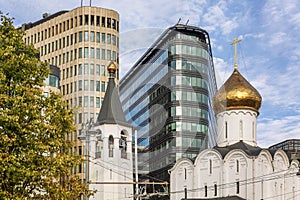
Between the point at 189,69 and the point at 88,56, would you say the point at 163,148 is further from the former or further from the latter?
the point at 88,56

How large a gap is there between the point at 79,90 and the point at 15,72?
204ft

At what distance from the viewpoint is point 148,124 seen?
69.2 metres

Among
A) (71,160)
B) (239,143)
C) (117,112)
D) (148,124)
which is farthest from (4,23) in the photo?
(148,124)

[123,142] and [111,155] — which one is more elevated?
[123,142]

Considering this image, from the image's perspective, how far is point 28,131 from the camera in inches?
693

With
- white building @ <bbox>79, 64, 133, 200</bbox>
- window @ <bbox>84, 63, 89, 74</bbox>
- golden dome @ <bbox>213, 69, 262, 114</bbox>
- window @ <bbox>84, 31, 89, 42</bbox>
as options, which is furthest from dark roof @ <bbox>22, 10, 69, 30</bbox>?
white building @ <bbox>79, 64, 133, 200</bbox>

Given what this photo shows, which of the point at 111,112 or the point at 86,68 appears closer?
the point at 111,112

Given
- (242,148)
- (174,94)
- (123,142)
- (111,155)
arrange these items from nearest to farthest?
(111,155) → (123,142) → (242,148) → (174,94)

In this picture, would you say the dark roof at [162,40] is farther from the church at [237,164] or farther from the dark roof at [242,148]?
the dark roof at [242,148]

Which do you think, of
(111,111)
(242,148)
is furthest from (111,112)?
(242,148)

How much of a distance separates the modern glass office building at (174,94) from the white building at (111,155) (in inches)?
1059

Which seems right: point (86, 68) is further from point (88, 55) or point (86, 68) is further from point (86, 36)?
point (86, 36)

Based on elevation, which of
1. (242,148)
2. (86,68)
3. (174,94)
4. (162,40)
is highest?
(162,40)

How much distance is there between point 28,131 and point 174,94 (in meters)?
57.9
